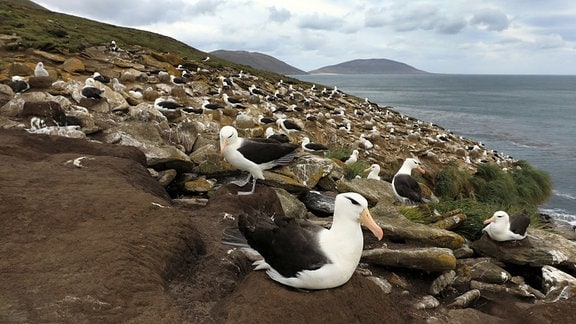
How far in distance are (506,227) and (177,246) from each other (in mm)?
5900

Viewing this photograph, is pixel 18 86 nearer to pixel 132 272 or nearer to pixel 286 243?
pixel 132 272

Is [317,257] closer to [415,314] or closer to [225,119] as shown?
[415,314]

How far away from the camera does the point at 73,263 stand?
12.9 ft

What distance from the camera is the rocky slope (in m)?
3.85

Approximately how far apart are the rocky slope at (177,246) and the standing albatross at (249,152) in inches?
17.8

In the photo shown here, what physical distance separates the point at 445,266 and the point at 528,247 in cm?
241

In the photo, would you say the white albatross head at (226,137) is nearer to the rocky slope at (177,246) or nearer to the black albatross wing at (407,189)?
the rocky slope at (177,246)

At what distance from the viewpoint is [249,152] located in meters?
7.46

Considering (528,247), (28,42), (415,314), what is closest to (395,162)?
(528,247)

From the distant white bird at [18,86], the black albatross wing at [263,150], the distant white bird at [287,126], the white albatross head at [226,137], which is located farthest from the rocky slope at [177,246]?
the distant white bird at [287,126]

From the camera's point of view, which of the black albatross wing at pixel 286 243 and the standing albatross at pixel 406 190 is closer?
the black albatross wing at pixel 286 243

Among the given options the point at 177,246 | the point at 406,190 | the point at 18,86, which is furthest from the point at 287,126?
the point at 177,246

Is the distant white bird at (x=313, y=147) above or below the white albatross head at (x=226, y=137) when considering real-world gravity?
below

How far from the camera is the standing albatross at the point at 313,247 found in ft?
14.0
